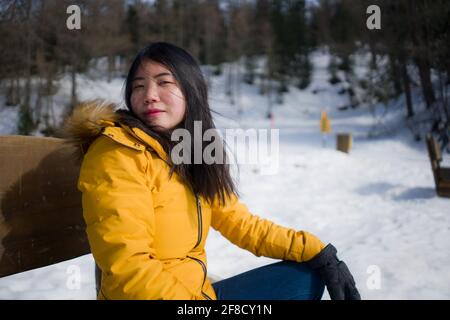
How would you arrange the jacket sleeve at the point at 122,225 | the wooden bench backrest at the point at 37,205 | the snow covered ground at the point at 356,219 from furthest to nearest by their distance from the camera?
the snow covered ground at the point at 356,219 → the wooden bench backrest at the point at 37,205 → the jacket sleeve at the point at 122,225

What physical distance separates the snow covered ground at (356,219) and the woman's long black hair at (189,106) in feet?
1.26

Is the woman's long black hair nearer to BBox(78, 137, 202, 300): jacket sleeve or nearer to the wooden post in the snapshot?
BBox(78, 137, 202, 300): jacket sleeve

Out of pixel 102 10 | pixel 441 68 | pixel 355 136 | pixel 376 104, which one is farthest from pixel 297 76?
pixel 102 10

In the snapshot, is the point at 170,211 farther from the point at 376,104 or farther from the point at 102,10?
the point at 376,104

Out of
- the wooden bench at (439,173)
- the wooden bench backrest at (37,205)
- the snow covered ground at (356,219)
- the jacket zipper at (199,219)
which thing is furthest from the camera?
the wooden bench at (439,173)

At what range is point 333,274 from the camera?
146 centimetres

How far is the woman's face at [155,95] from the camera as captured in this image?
1.46 metres

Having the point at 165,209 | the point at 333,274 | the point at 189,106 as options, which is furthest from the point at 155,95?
the point at 333,274

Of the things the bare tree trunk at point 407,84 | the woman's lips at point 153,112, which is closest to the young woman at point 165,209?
the woman's lips at point 153,112

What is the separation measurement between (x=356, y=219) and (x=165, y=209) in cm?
384

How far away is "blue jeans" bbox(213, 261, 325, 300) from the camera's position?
1.44 meters

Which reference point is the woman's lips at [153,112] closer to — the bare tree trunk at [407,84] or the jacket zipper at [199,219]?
the jacket zipper at [199,219]
